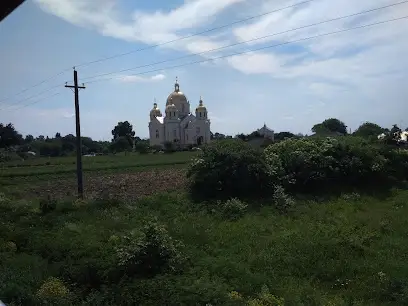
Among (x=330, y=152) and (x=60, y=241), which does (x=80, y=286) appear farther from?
(x=330, y=152)

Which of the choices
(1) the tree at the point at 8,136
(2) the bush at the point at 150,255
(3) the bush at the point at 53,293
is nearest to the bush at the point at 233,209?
(2) the bush at the point at 150,255

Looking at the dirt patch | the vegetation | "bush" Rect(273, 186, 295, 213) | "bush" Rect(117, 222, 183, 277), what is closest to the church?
the dirt patch

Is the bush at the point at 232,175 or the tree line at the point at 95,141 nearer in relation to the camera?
the bush at the point at 232,175

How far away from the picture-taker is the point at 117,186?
23938 mm

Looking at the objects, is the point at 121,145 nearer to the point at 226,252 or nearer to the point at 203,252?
the point at 226,252

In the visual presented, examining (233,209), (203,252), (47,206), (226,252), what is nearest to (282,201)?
(233,209)

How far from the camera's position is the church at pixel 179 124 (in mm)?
77500

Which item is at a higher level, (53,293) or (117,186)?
(117,186)

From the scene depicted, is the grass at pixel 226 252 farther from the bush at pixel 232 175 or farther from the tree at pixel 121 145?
the tree at pixel 121 145

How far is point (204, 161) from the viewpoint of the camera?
67.7ft

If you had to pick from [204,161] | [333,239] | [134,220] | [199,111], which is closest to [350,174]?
[204,161]

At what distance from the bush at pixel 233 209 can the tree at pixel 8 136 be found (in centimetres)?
4627

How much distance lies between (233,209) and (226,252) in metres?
4.59

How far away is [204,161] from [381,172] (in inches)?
357
